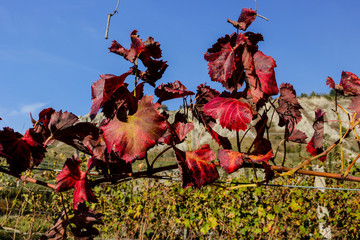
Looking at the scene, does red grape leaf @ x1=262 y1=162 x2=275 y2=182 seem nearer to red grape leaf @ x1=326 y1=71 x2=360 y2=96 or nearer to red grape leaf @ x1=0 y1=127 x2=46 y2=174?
red grape leaf @ x1=326 y1=71 x2=360 y2=96

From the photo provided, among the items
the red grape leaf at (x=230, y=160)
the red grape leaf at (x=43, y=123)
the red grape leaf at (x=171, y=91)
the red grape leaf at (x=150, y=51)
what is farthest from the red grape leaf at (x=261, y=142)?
the red grape leaf at (x=43, y=123)

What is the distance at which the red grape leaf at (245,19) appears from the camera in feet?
2.55

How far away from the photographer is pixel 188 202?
333cm

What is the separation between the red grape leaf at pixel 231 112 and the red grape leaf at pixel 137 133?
137 mm

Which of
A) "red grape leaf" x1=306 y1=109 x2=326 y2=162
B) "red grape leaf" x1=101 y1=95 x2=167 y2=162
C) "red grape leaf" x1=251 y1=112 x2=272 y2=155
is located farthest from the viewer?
"red grape leaf" x1=306 y1=109 x2=326 y2=162

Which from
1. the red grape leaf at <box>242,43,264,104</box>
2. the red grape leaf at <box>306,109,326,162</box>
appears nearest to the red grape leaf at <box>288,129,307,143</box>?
the red grape leaf at <box>306,109,326,162</box>

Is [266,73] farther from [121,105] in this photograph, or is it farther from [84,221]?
[84,221]

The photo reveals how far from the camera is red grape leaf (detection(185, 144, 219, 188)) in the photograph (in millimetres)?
736

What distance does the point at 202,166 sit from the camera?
2.47 ft

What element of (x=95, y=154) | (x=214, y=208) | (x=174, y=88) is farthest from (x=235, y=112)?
(x=214, y=208)

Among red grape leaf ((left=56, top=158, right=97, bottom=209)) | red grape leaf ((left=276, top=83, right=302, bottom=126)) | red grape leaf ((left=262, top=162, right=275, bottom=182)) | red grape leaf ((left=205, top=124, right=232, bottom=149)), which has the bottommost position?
red grape leaf ((left=56, top=158, right=97, bottom=209))

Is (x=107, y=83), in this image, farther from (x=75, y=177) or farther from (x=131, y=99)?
(x=75, y=177)

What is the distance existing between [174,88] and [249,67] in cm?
22

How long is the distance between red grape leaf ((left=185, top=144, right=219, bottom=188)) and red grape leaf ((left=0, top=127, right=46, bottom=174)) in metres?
0.36
